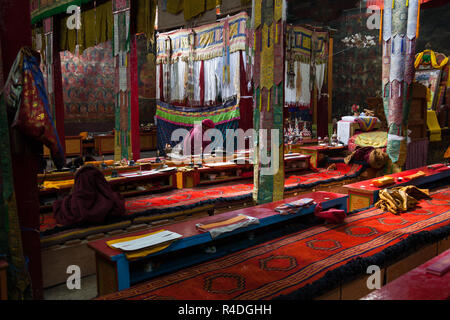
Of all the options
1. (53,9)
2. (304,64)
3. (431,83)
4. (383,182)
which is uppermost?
(53,9)

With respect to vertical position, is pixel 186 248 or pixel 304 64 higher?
pixel 304 64

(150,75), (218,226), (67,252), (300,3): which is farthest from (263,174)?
(150,75)

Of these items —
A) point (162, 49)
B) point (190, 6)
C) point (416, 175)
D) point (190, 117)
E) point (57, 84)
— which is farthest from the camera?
point (162, 49)

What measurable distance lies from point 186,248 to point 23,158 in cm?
166

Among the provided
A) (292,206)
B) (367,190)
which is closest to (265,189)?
(292,206)

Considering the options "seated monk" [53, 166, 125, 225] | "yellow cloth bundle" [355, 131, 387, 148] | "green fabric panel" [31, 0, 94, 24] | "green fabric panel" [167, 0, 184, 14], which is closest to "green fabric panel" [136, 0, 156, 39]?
"green fabric panel" [167, 0, 184, 14]

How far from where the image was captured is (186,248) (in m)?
3.71

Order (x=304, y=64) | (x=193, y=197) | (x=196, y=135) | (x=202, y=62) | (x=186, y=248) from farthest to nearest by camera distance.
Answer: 1. (x=304, y=64)
2. (x=202, y=62)
3. (x=196, y=135)
4. (x=193, y=197)
5. (x=186, y=248)

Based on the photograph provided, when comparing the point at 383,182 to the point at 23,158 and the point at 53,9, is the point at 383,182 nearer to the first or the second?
the point at 23,158

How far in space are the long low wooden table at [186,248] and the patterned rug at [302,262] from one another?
0.21 m

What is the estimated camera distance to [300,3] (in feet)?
39.2

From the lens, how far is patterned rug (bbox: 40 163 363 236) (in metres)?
4.92
